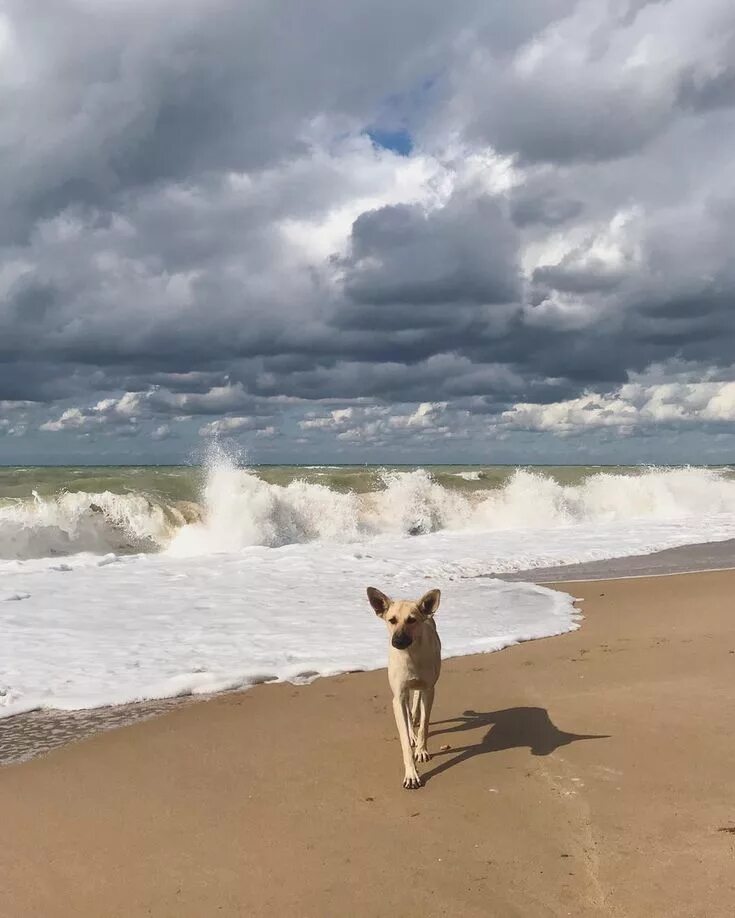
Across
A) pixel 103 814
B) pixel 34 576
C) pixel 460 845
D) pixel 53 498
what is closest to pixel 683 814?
pixel 460 845

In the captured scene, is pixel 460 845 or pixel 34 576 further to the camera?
pixel 34 576

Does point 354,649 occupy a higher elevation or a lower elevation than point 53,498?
lower

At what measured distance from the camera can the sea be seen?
9.01 metres

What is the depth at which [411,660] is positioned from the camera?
5680mm

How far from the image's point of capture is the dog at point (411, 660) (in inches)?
219

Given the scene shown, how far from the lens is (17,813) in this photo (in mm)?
4922

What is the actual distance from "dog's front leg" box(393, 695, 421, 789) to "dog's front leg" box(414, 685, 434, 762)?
0.74ft

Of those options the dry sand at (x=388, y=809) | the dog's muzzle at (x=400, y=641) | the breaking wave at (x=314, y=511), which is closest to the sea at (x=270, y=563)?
the breaking wave at (x=314, y=511)

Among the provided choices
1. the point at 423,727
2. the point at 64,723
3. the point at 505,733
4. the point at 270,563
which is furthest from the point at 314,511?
the point at 423,727

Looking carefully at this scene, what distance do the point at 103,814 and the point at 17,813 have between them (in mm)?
528

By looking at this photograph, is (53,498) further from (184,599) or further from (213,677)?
(213,677)

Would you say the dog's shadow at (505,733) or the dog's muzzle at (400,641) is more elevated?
the dog's muzzle at (400,641)

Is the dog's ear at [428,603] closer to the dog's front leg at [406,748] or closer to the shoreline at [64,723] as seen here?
the dog's front leg at [406,748]

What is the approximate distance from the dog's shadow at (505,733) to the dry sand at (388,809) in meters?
0.03
